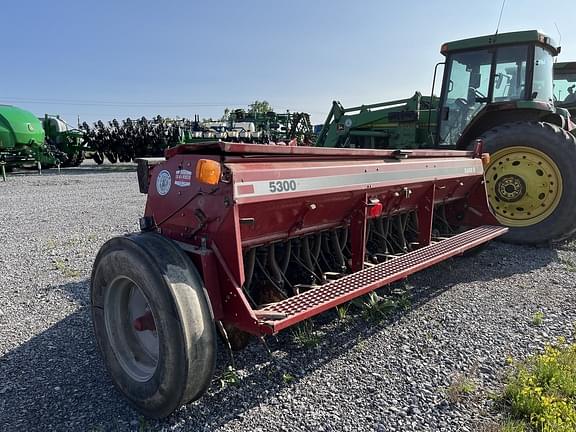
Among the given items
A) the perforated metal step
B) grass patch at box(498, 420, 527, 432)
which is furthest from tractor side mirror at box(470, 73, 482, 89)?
grass patch at box(498, 420, 527, 432)

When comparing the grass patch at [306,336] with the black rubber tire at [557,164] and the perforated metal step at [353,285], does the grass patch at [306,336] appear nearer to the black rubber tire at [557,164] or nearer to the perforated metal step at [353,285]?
the perforated metal step at [353,285]

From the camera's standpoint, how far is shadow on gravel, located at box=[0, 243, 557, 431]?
7.11 ft

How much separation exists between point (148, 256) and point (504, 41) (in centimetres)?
578

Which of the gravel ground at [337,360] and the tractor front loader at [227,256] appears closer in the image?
the tractor front loader at [227,256]

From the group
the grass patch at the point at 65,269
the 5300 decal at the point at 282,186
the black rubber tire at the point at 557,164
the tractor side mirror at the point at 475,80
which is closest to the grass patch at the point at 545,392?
the 5300 decal at the point at 282,186

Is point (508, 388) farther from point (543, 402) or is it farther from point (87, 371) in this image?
point (87, 371)

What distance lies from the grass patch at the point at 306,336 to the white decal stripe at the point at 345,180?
3.38ft

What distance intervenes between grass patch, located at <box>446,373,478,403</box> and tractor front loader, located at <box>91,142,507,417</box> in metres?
0.69

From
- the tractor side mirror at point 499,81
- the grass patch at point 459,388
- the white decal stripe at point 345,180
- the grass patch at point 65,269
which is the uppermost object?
the tractor side mirror at point 499,81

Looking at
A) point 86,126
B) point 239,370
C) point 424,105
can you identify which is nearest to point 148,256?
point 239,370

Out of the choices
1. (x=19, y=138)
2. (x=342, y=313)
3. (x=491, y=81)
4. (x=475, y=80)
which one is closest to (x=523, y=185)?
(x=491, y=81)

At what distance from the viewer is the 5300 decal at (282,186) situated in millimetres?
2275

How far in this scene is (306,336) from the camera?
291 cm

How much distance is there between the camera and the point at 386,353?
2785mm
